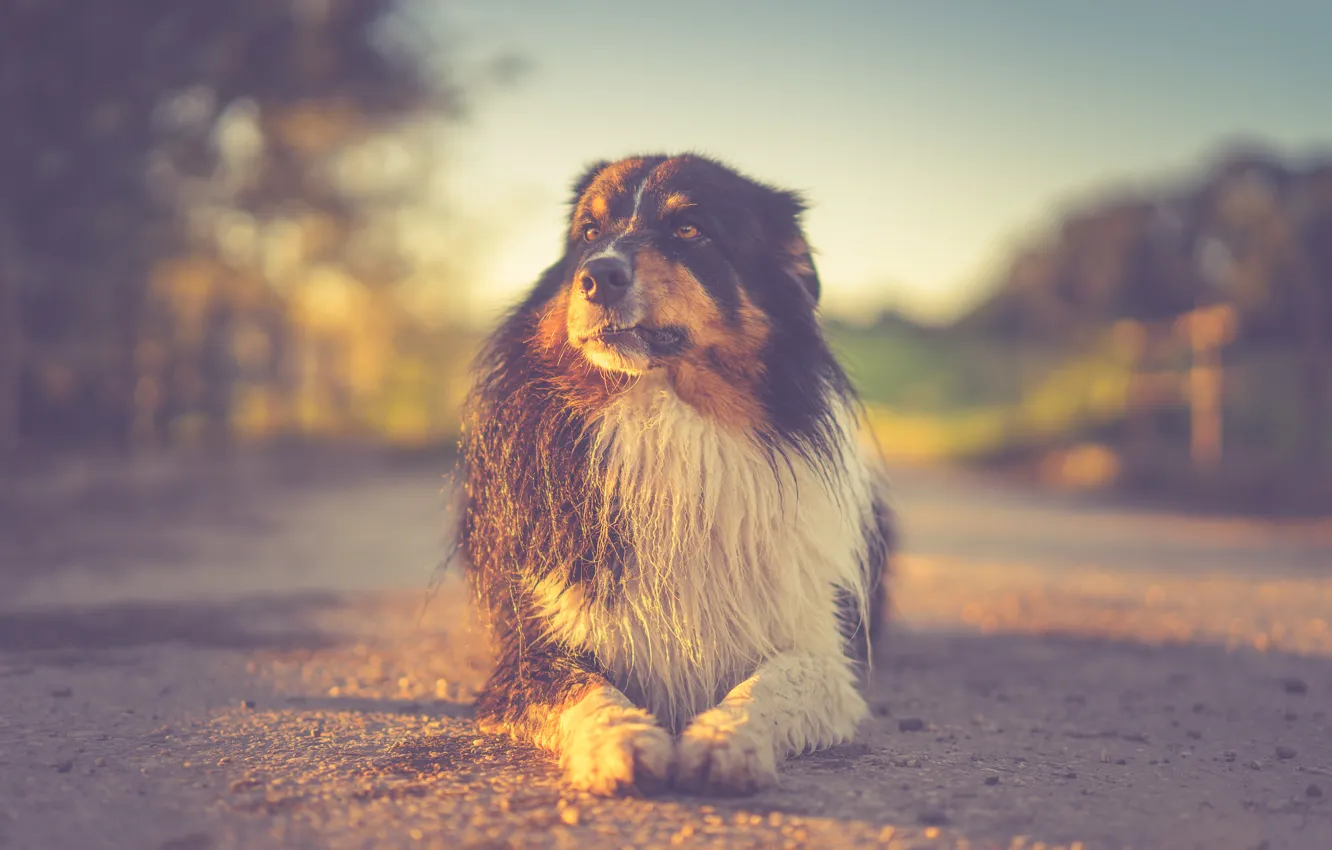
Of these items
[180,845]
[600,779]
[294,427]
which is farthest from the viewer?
[294,427]

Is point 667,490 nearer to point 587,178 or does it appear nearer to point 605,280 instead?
point 605,280

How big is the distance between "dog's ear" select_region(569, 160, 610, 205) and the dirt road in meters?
2.07

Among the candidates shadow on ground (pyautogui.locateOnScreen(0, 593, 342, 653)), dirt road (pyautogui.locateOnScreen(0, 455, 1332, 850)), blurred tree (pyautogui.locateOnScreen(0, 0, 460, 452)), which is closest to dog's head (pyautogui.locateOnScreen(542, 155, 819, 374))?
dirt road (pyautogui.locateOnScreen(0, 455, 1332, 850))

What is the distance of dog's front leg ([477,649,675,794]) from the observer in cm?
264

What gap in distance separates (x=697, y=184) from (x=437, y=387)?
20.5 meters

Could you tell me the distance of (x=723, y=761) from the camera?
262 centimetres

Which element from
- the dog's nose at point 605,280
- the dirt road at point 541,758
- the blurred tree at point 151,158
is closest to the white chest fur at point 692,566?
the dog's nose at point 605,280

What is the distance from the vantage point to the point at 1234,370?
1716 centimetres

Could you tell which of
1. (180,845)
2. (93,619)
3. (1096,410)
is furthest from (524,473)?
(1096,410)

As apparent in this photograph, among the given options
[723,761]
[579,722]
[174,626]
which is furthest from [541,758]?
[174,626]

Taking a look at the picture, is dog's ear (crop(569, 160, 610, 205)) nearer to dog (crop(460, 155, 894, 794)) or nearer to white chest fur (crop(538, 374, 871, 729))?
dog (crop(460, 155, 894, 794))

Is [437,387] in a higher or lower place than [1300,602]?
higher

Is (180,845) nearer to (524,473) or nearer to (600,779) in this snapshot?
Result: (600,779)

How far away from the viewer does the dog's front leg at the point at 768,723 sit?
8.67 feet
